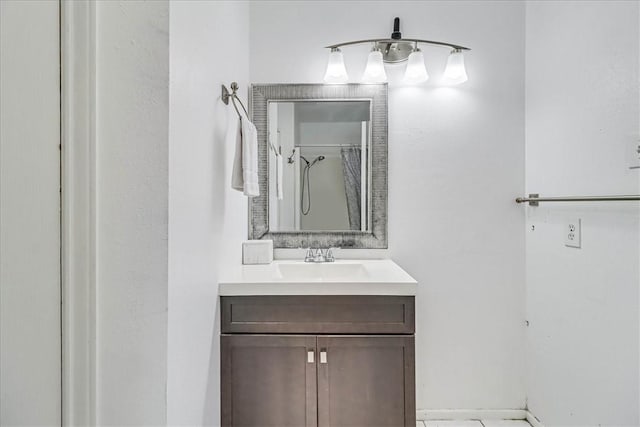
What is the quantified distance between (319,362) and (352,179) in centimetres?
95

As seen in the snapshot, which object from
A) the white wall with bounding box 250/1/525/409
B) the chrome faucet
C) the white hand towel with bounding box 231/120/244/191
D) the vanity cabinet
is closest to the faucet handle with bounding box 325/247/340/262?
the chrome faucet

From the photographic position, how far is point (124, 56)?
2.80 ft

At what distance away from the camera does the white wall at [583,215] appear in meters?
1.31

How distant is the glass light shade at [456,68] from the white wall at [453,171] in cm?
8

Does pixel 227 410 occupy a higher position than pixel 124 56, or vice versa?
pixel 124 56

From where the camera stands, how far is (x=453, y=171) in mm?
1982

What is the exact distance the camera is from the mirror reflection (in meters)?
1.98

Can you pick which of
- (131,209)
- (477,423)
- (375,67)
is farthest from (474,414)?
(131,209)

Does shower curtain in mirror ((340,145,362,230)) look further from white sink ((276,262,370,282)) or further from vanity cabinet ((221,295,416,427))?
vanity cabinet ((221,295,416,427))

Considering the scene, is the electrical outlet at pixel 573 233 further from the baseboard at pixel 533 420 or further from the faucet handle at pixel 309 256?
the faucet handle at pixel 309 256
